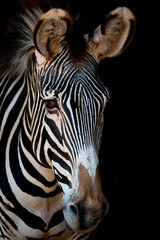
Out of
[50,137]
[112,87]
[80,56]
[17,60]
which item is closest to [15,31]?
[17,60]

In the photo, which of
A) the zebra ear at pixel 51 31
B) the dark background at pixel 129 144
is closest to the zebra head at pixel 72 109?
the zebra ear at pixel 51 31

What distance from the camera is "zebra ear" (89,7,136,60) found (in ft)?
10.1

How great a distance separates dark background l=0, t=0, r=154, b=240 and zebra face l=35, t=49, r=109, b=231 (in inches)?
135

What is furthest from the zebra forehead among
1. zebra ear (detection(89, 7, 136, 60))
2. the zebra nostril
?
the zebra nostril

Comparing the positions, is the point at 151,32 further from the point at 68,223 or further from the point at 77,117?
the point at 68,223

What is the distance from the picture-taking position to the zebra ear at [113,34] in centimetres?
309

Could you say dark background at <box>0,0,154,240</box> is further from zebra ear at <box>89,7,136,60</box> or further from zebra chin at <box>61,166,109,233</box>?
zebra chin at <box>61,166,109,233</box>

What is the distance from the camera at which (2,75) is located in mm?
3812

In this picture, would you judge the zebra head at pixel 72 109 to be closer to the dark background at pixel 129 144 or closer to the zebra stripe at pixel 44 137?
the zebra stripe at pixel 44 137

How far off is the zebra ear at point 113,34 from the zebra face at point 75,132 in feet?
0.98

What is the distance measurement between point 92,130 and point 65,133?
228 millimetres

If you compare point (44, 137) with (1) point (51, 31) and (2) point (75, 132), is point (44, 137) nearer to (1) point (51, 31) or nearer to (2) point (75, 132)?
(2) point (75, 132)

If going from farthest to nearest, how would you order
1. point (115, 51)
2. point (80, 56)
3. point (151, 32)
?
point (151, 32) → point (115, 51) → point (80, 56)

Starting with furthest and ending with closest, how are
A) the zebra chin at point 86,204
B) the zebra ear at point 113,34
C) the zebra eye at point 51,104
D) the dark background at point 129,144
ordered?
the dark background at point 129,144 < the zebra ear at point 113,34 < the zebra eye at point 51,104 < the zebra chin at point 86,204
